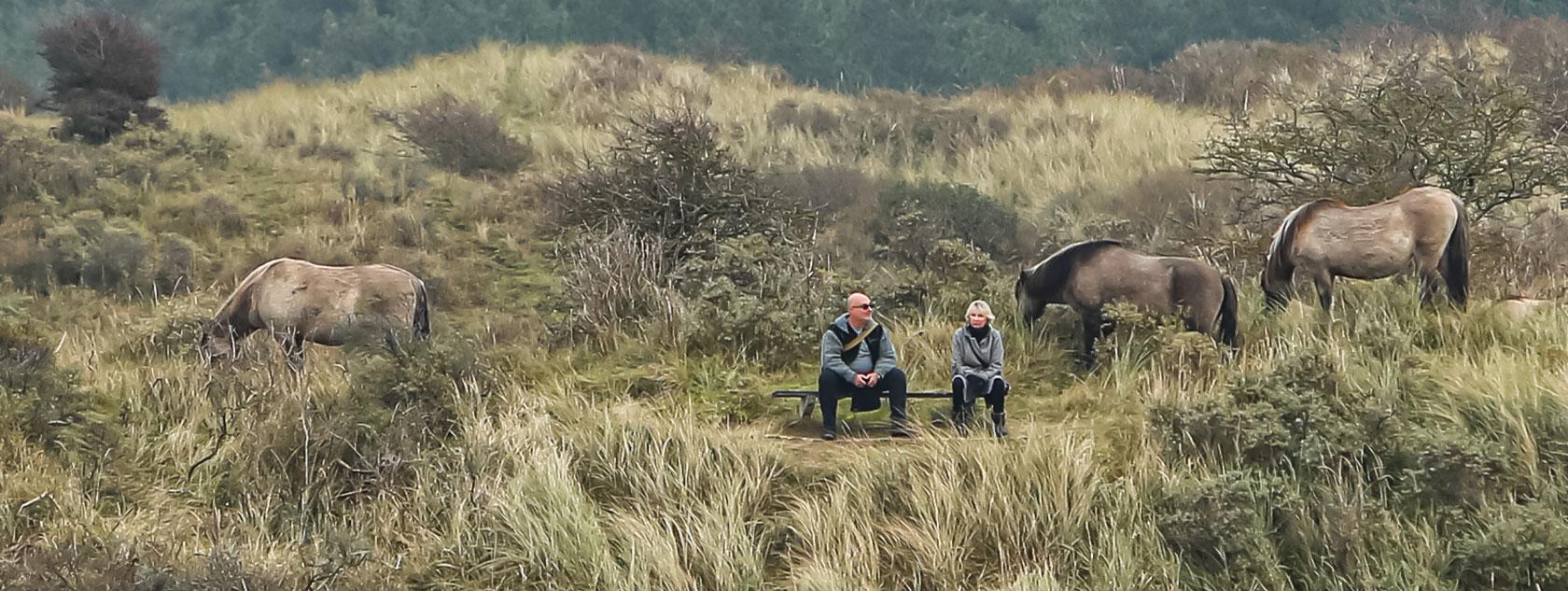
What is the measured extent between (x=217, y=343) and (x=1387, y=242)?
774 cm

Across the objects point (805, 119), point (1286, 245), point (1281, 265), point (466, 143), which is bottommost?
point (1281, 265)

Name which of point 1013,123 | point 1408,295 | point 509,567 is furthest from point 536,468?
point 1013,123

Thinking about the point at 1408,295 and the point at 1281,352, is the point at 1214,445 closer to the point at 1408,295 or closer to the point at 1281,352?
the point at 1281,352

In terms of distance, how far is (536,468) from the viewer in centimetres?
747

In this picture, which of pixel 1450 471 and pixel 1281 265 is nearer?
pixel 1450 471

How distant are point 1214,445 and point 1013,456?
1.04 m

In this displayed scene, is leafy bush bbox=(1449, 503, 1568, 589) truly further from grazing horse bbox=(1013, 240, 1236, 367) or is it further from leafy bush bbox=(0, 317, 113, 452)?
leafy bush bbox=(0, 317, 113, 452)

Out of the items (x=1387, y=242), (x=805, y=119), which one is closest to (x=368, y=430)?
(x=1387, y=242)

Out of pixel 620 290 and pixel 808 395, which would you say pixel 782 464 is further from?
pixel 620 290

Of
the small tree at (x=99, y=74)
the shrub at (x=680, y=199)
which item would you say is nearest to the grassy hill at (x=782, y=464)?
the shrub at (x=680, y=199)

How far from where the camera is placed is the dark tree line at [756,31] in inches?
1879

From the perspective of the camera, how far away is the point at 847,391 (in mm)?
8312

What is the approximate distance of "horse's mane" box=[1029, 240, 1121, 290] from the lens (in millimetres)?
9508

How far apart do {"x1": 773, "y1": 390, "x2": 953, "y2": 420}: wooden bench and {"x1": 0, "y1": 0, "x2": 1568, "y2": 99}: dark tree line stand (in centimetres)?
3851
